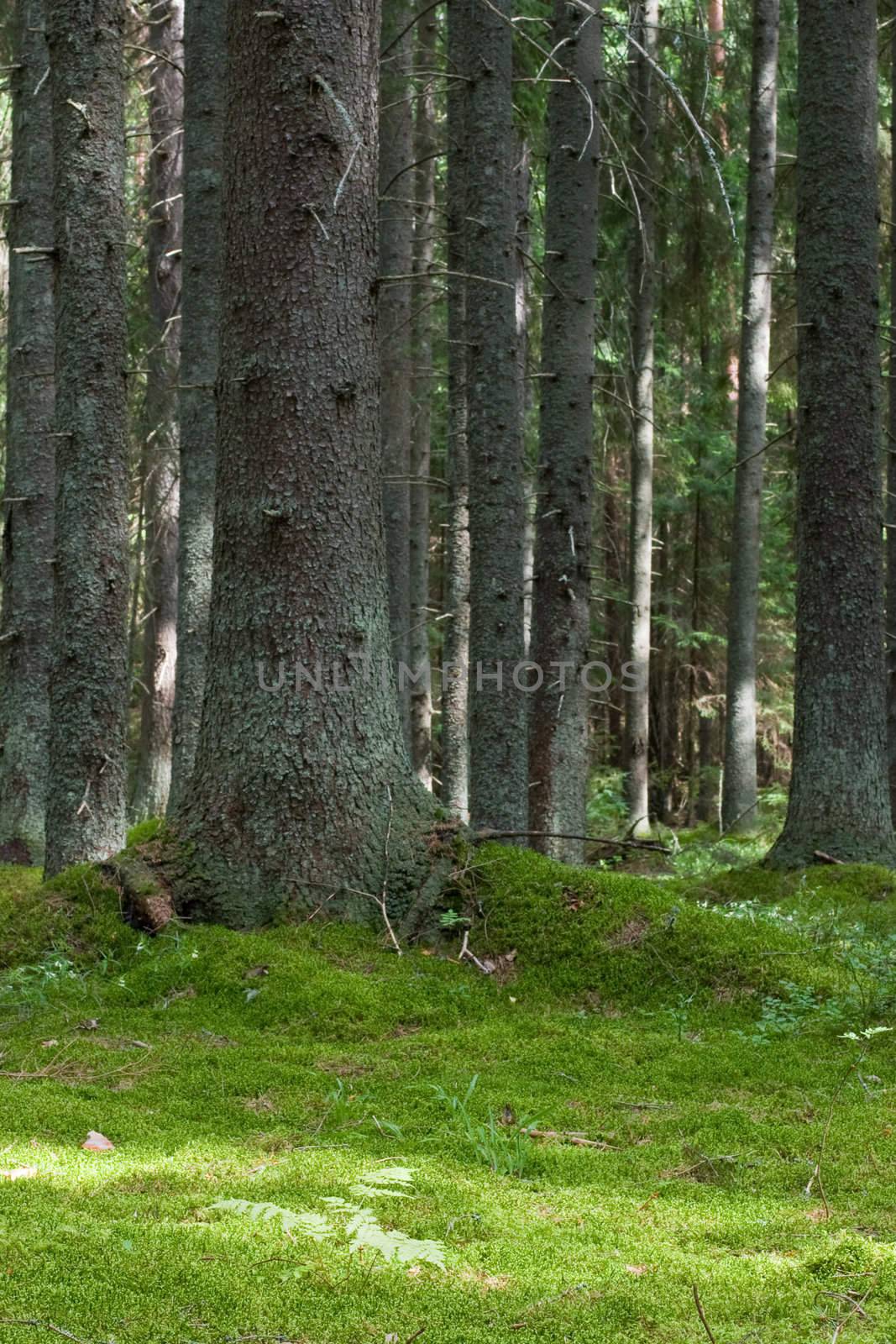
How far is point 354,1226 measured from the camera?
245 cm

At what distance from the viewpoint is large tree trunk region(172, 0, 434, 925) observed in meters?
5.05

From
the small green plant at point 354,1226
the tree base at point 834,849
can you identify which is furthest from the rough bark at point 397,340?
the small green plant at point 354,1226

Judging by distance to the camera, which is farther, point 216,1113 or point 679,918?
point 679,918

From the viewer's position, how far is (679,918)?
16.2ft

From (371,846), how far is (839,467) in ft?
15.5

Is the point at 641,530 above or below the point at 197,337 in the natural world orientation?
below

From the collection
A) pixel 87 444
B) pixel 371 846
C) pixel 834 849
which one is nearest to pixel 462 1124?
pixel 371 846

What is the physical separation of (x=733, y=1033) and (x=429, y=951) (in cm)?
133

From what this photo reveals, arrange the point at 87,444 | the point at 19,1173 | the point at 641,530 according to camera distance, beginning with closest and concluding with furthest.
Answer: the point at 19,1173, the point at 87,444, the point at 641,530

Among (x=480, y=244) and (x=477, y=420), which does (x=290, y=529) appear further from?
(x=480, y=244)

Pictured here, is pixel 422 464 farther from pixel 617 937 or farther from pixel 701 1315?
pixel 701 1315

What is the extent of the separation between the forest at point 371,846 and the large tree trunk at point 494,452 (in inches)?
1.5

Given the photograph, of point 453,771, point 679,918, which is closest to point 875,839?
point 679,918

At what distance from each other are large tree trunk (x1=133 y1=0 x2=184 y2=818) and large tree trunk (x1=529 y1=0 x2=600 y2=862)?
596cm
